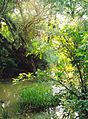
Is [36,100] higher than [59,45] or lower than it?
lower

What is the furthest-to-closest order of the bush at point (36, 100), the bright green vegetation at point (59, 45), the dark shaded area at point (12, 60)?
1. the dark shaded area at point (12, 60)
2. the bush at point (36, 100)
3. the bright green vegetation at point (59, 45)

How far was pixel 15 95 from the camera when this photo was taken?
1237 cm

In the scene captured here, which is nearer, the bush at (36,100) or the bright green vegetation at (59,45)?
the bright green vegetation at (59,45)

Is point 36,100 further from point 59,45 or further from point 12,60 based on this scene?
point 12,60

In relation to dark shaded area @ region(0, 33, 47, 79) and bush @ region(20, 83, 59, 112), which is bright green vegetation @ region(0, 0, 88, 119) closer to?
bush @ region(20, 83, 59, 112)

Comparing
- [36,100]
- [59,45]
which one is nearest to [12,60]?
[36,100]

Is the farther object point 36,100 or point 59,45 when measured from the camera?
point 36,100

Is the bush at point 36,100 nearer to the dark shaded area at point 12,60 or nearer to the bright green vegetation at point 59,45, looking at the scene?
the bright green vegetation at point 59,45

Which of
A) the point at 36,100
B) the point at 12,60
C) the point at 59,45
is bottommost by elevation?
the point at 36,100

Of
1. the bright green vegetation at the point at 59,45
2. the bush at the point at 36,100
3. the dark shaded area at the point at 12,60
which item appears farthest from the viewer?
the dark shaded area at the point at 12,60

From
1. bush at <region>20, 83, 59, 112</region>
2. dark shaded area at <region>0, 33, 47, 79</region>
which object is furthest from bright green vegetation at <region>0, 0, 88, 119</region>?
dark shaded area at <region>0, 33, 47, 79</region>

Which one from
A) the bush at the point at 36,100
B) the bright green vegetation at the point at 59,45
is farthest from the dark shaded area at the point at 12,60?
the bush at the point at 36,100

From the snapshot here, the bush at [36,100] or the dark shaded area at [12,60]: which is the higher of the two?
the dark shaded area at [12,60]

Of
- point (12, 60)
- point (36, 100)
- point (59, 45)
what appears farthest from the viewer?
point (12, 60)
